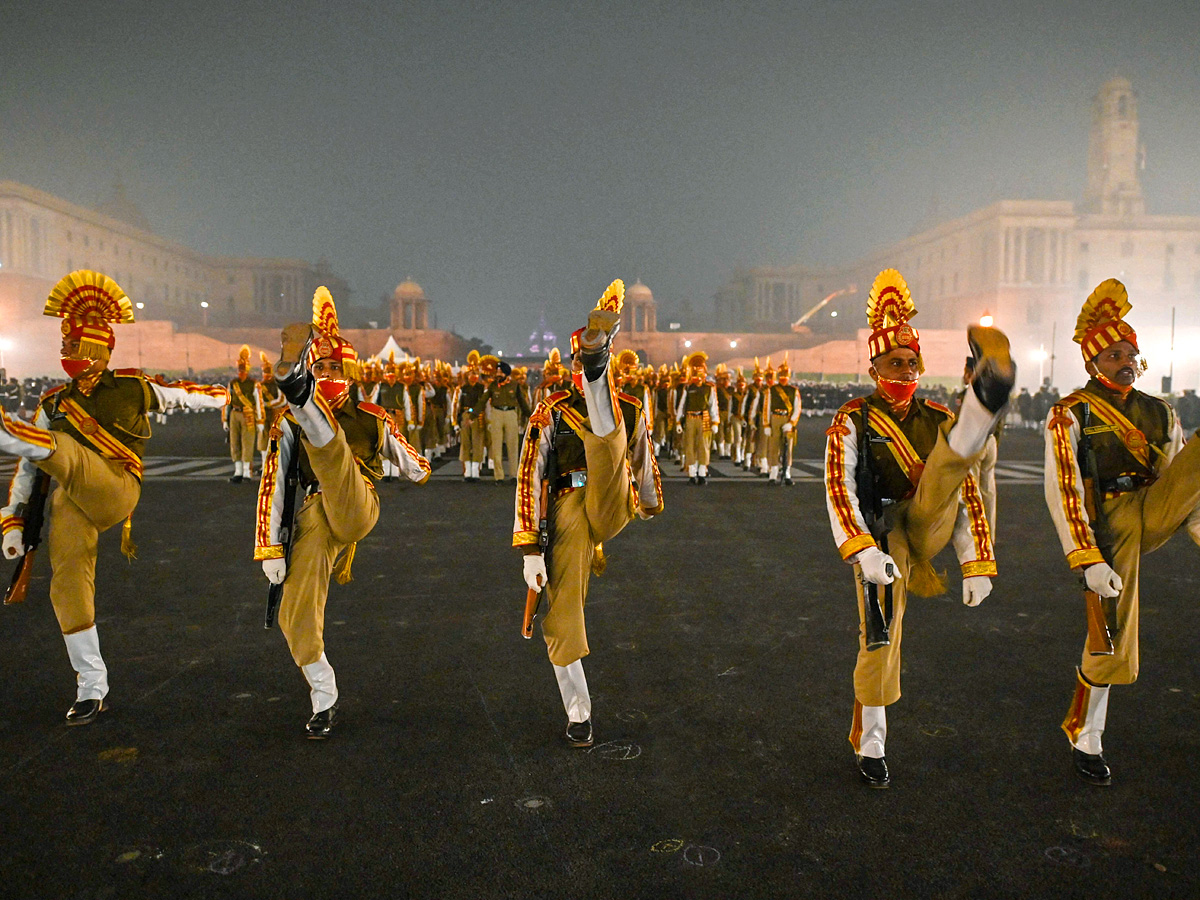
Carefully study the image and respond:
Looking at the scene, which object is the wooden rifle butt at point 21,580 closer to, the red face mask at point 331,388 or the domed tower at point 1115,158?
the red face mask at point 331,388

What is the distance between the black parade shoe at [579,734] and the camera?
4.02m

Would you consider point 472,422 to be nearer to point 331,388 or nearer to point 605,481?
point 331,388

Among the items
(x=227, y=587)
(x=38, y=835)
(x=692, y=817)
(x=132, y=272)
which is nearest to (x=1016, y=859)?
(x=692, y=817)

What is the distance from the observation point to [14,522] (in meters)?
4.32

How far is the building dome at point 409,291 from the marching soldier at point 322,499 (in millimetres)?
83232

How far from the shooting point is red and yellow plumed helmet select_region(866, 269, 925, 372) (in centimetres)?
362

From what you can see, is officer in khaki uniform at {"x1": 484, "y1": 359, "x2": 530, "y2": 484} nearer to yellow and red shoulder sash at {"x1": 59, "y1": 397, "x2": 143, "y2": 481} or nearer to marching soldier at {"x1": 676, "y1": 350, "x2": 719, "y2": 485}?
marching soldier at {"x1": 676, "y1": 350, "x2": 719, "y2": 485}

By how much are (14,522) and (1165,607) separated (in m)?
7.66

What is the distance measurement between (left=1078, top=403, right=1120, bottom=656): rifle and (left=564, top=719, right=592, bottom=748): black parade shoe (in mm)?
2262

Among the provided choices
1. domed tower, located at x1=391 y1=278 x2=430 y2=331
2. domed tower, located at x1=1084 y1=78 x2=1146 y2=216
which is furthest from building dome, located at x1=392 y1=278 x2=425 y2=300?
domed tower, located at x1=1084 y1=78 x2=1146 y2=216

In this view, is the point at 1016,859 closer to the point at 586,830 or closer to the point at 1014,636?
the point at 586,830

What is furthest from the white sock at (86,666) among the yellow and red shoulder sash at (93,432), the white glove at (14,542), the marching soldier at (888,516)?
the marching soldier at (888,516)

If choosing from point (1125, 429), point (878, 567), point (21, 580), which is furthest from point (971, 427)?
point (21, 580)

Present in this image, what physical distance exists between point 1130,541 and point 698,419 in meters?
11.4
